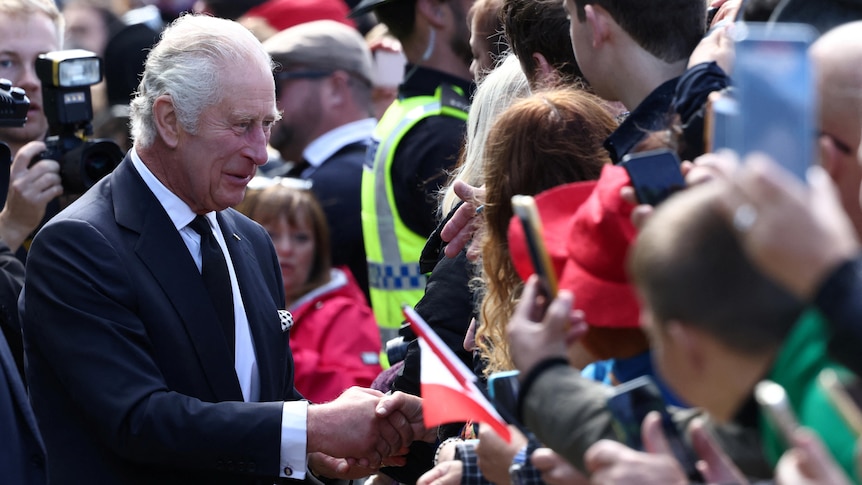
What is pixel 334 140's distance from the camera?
6.07 meters

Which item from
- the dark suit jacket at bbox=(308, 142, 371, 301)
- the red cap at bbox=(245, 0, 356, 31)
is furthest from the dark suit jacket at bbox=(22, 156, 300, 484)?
the red cap at bbox=(245, 0, 356, 31)

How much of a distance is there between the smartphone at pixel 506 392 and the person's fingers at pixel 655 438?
0.49m

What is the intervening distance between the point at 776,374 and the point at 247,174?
215 cm

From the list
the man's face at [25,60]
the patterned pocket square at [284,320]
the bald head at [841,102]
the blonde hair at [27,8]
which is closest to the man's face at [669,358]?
the bald head at [841,102]

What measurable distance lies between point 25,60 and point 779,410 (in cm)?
413

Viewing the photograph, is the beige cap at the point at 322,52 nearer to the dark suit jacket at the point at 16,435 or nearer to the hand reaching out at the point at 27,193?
the hand reaching out at the point at 27,193

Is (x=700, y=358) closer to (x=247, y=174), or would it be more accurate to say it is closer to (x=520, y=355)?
(x=520, y=355)

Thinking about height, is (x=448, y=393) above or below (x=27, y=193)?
above

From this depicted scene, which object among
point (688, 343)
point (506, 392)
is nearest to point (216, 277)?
point (506, 392)

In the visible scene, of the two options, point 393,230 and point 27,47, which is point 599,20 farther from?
point 27,47

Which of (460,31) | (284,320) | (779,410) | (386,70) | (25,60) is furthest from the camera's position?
(386,70)

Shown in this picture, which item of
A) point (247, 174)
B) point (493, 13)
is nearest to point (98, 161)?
point (247, 174)

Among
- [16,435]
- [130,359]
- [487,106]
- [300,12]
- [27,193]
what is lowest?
[300,12]

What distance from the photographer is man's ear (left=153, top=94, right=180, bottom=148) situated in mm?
3385
